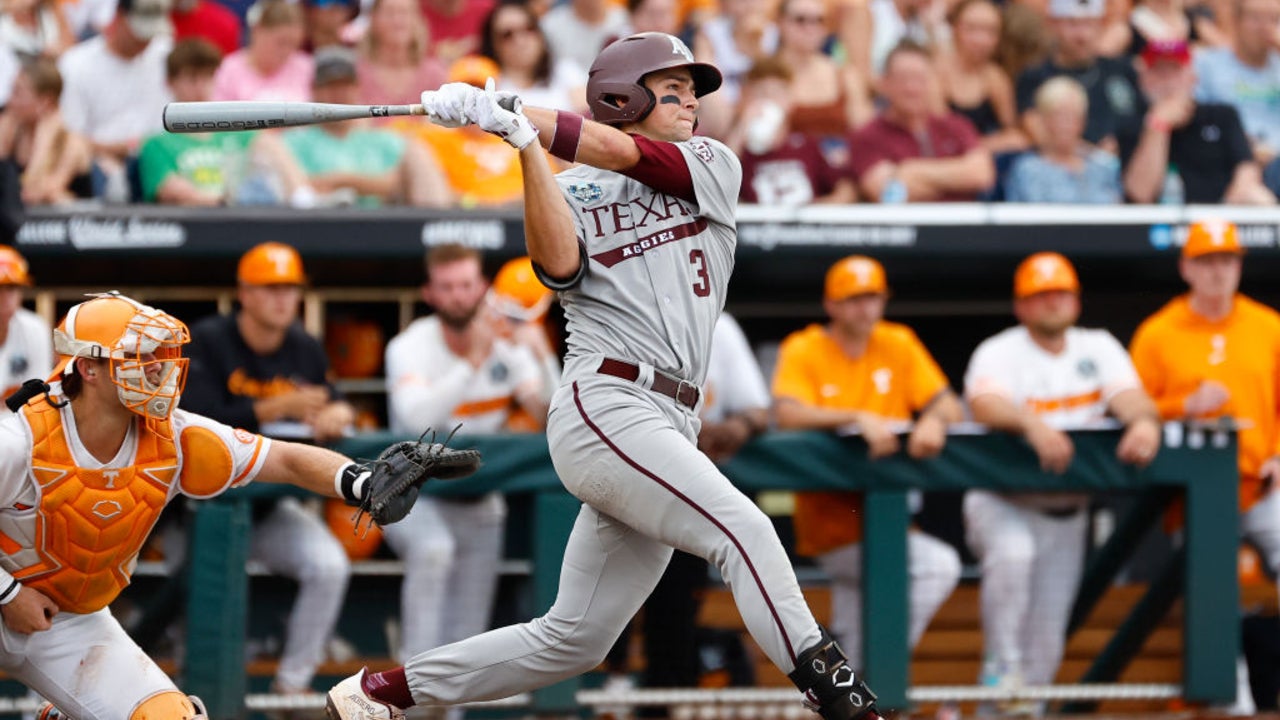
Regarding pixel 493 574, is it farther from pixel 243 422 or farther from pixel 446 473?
pixel 446 473

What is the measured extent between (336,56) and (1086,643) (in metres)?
→ 3.64

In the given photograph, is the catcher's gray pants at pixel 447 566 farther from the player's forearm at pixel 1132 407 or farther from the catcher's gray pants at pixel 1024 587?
the player's forearm at pixel 1132 407

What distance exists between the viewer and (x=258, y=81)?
7.88 metres

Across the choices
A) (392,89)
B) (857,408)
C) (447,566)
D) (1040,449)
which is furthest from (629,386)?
(392,89)

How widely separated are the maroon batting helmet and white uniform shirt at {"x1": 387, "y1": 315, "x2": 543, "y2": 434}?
2249mm

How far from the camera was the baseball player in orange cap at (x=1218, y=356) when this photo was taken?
694cm

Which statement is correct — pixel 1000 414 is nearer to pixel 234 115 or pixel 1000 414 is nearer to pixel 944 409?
pixel 944 409

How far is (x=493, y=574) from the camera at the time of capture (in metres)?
6.38

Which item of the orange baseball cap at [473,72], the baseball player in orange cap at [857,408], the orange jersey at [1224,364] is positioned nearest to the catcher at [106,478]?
the baseball player in orange cap at [857,408]

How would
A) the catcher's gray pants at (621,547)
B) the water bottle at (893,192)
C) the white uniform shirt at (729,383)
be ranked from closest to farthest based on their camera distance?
1. the catcher's gray pants at (621,547)
2. the white uniform shirt at (729,383)
3. the water bottle at (893,192)

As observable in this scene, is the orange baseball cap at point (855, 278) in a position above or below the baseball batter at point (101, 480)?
above

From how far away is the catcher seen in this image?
4324 mm

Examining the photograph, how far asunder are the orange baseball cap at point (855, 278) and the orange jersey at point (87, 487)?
283 centimetres

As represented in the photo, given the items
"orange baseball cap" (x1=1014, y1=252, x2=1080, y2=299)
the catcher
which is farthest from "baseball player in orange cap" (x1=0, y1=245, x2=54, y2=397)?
"orange baseball cap" (x1=1014, y1=252, x2=1080, y2=299)
